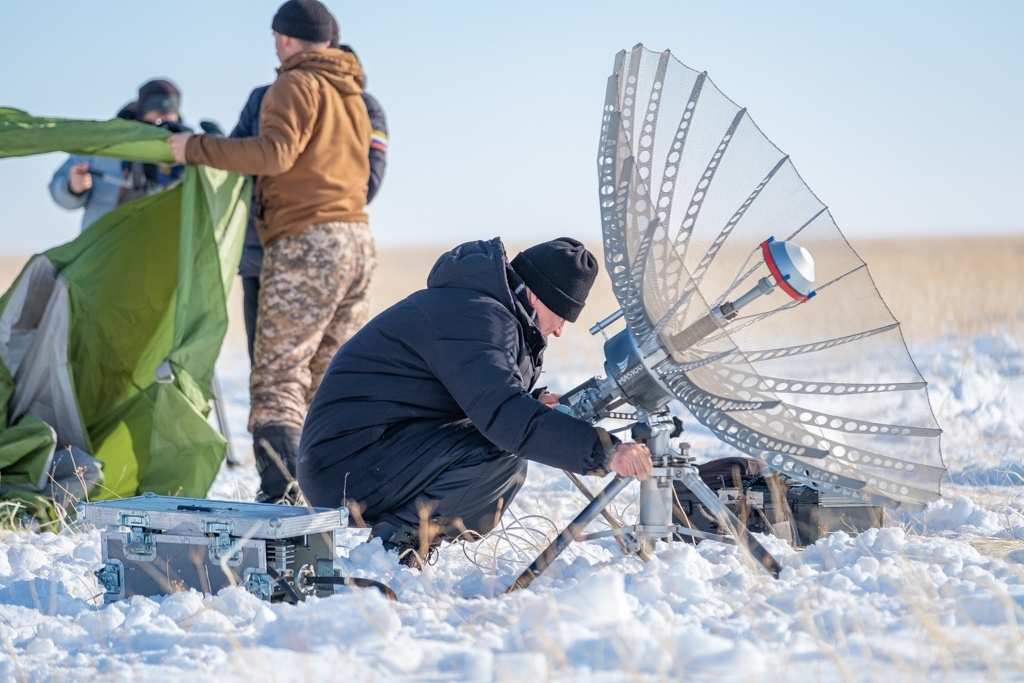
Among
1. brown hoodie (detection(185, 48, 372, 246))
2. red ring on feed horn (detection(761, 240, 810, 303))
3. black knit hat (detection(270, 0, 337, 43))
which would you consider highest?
black knit hat (detection(270, 0, 337, 43))

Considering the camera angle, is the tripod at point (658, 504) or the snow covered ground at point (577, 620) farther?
the tripod at point (658, 504)

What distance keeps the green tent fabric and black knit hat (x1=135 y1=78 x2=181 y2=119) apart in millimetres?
1030

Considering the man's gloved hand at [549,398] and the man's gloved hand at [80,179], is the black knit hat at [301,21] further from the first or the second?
the man's gloved hand at [549,398]

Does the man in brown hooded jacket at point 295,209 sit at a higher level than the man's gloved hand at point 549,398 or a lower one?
higher

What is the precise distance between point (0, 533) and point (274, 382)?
62.2 inches

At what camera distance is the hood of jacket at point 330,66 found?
591 cm

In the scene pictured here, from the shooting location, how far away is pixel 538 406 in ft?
11.6

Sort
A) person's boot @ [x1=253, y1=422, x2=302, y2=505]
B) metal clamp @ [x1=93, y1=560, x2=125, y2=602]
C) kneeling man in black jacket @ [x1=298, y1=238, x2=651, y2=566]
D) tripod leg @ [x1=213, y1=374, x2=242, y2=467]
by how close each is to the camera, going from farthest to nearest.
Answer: tripod leg @ [x1=213, y1=374, x2=242, y2=467], person's boot @ [x1=253, y1=422, x2=302, y2=505], kneeling man in black jacket @ [x1=298, y1=238, x2=651, y2=566], metal clamp @ [x1=93, y1=560, x2=125, y2=602]

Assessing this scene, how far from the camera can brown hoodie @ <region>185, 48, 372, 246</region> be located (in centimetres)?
568

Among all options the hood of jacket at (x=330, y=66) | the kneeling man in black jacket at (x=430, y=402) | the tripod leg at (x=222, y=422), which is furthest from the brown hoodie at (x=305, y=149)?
the kneeling man in black jacket at (x=430, y=402)

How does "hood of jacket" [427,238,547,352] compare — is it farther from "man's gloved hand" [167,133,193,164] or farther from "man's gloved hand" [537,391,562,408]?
"man's gloved hand" [167,133,193,164]

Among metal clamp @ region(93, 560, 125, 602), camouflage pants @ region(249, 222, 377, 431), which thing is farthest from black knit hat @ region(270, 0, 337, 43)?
metal clamp @ region(93, 560, 125, 602)

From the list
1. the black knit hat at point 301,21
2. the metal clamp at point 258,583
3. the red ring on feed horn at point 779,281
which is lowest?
the metal clamp at point 258,583

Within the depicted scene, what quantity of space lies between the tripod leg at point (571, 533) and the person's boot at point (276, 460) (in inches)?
87.8
